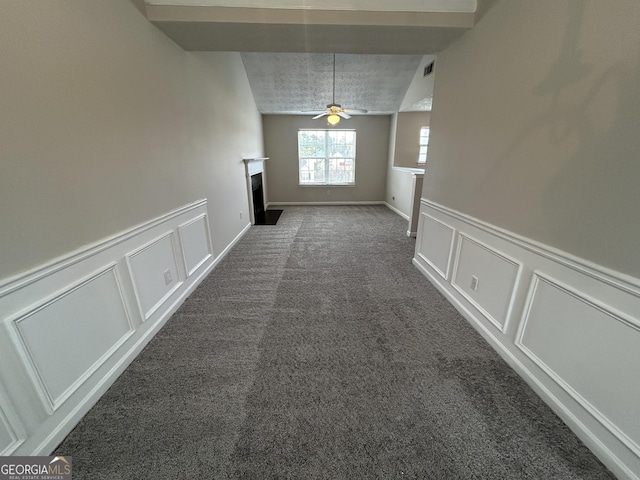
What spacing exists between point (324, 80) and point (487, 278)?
4.83m

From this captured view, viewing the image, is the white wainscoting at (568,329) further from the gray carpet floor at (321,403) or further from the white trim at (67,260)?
the white trim at (67,260)

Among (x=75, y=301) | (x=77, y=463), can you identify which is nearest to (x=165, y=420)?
(x=77, y=463)

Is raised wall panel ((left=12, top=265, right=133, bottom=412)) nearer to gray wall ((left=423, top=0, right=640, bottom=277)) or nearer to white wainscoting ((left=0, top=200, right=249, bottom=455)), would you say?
white wainscoting ((left=0, top=200, right=249, bottom=455))

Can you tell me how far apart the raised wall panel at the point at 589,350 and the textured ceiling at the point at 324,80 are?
4.69 meters

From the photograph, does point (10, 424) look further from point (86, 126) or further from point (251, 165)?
point (251, 165)

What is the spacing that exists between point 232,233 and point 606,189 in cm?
396

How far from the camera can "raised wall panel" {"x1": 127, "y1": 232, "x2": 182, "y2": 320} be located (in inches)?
74.8

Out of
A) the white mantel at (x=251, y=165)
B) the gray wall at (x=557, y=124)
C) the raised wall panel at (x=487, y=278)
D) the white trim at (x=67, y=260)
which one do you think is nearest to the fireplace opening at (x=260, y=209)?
the white mantel at (x=251, y=165)

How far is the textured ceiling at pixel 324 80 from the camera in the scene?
458cm

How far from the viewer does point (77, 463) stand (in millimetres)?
1203

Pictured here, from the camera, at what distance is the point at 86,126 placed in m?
1.45

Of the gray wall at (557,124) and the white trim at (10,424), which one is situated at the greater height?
the gray wall at (557,124)

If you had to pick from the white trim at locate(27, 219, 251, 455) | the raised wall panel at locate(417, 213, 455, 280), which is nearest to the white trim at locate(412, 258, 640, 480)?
the raised wall panel at locate(417, 213, 455, 280)

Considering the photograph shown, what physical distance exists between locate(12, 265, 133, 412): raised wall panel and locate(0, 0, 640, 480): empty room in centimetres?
1
